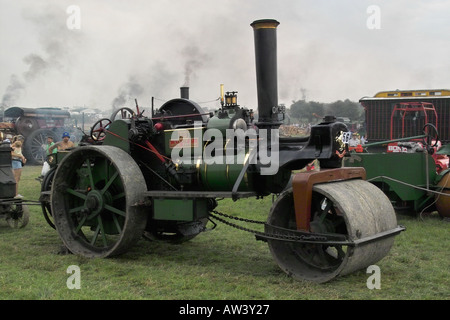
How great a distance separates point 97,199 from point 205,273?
4.80ft

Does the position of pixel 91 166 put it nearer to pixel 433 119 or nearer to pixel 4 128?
pixel 433 119

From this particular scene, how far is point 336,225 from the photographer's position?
15.0 feet

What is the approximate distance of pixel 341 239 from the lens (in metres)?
4.00

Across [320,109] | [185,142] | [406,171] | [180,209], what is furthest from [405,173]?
[320,109]

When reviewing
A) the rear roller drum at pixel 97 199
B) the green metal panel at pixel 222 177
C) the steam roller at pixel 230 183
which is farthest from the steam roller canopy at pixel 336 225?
the rear roller drum at pixel 97 199

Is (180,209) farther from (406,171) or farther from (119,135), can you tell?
(406,171)

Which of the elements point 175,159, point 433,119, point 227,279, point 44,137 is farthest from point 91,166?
point 44,137

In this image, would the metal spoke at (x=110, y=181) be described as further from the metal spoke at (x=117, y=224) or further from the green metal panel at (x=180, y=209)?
the green metal panel at (x=180, y=209)

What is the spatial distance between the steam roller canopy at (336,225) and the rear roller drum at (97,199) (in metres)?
1.41

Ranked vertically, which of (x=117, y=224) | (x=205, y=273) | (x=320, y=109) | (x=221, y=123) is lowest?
(x=205, y=273)

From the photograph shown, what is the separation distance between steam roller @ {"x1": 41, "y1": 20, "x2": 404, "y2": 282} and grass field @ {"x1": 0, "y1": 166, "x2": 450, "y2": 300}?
0.62 feet

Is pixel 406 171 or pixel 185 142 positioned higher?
pixel 185 142

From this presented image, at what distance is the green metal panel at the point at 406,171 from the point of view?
7406 millimetres
